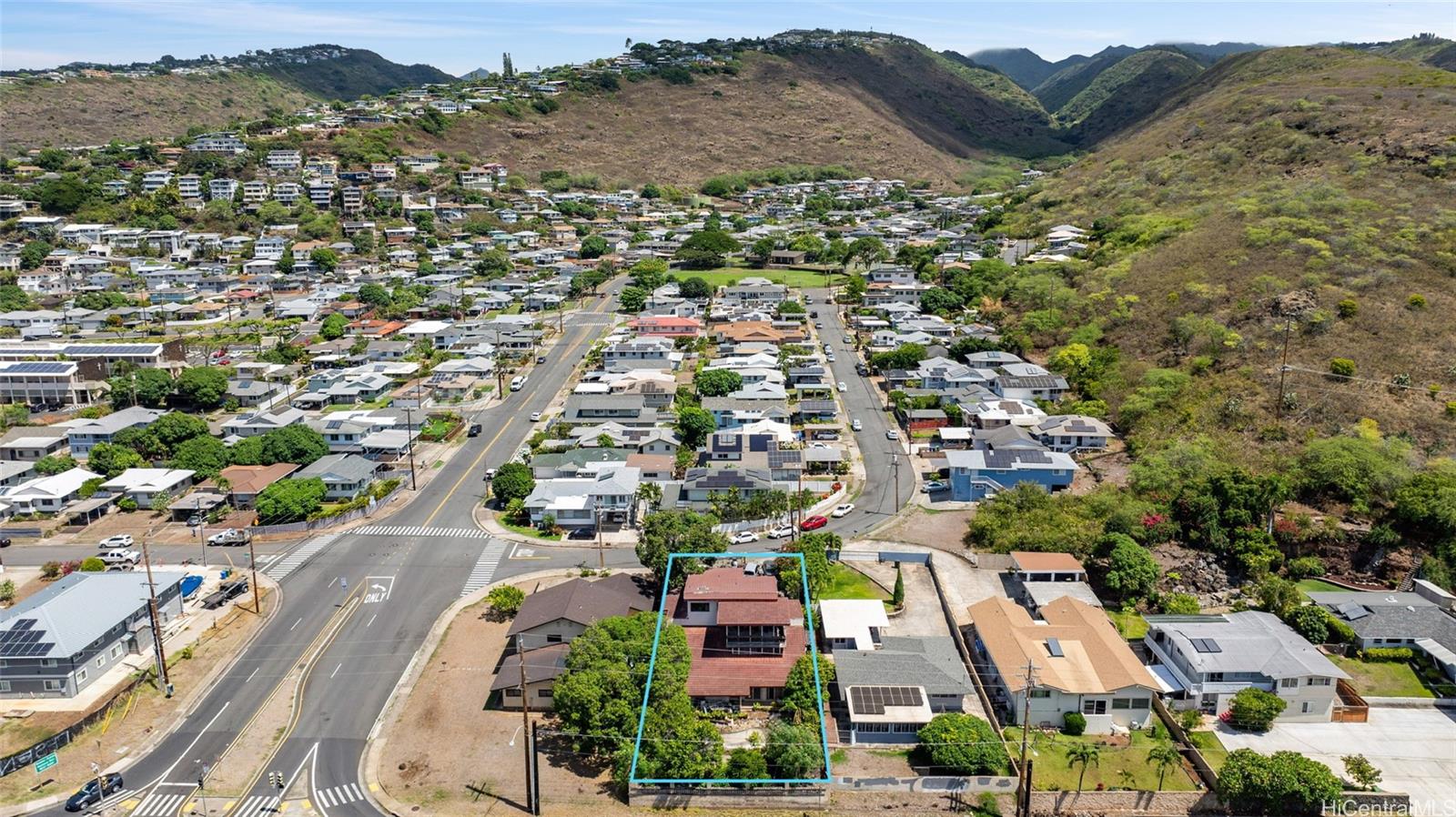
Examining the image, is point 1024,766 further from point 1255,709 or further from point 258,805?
point 258,805

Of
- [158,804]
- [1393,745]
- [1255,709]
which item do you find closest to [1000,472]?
[1255,709]

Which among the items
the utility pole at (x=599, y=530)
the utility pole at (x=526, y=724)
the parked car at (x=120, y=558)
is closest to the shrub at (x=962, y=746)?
the utility pole at (x=526, y=724)

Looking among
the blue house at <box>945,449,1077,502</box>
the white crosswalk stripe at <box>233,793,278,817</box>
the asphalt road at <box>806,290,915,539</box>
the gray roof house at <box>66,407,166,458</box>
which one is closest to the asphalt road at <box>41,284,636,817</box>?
the white crosswalk stripe at <box>233,793,278,817</box>

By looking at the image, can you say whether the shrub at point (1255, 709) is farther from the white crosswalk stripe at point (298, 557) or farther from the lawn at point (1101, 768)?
the white crosswalk stripe at point (298, 557)

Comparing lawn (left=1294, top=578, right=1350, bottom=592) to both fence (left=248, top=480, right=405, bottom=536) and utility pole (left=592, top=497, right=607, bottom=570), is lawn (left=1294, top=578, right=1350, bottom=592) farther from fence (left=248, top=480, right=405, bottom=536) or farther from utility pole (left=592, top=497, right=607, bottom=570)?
fence (left=248, top=480, right=405, bottom=536)

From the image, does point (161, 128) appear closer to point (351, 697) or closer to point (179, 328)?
point (179, 328)

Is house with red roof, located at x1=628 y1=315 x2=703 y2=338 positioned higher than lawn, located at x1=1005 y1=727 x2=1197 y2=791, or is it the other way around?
house with red roof, located at x1=628 y1=315 x2=703 y2=338
